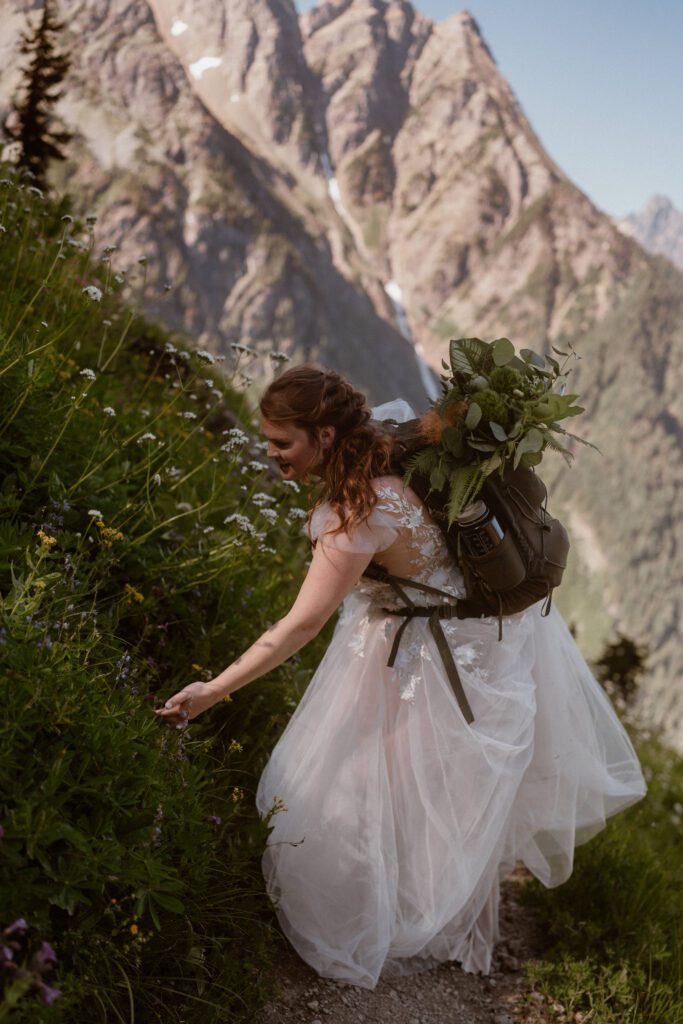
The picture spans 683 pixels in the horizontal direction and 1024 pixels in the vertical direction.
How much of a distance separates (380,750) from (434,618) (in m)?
0.58

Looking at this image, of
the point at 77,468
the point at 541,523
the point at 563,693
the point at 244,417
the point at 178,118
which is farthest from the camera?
the point at 178,118

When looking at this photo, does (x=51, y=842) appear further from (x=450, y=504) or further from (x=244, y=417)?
(x=244, y=417)

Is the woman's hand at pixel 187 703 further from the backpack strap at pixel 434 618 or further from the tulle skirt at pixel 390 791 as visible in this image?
the backpack strap at pixel 434 618

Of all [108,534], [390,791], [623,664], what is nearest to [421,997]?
[390,791]

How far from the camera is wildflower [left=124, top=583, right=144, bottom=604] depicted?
10.9 ft

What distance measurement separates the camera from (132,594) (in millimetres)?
3404

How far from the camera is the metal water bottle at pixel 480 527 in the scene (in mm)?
3010

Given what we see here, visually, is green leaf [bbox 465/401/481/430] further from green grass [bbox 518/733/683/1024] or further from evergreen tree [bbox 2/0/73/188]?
evergreen tree [bbox 2/0/73/188]

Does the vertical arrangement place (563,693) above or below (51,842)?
above

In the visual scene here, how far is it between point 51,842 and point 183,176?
642ft

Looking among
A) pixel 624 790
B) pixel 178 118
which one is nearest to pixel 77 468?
pixel 624 790

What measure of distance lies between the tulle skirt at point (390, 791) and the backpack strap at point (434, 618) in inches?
1.5

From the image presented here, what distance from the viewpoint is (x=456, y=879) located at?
3309mm

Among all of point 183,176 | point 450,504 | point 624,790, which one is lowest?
point 183,176
